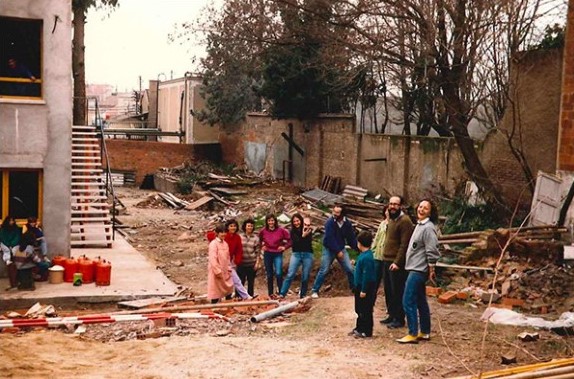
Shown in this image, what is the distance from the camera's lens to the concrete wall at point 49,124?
636 inches

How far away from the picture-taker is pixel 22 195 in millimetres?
16531

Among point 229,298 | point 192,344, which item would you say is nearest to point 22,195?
point 229,298

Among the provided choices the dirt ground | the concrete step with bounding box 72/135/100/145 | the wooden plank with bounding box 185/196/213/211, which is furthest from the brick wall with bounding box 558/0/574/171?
the wooden plank with bounding box 185/196/213/211

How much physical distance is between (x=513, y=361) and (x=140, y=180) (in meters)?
36.9

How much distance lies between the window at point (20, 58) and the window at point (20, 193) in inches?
66.8

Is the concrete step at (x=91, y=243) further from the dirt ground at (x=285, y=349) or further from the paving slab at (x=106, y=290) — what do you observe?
the dirt ground at (x=285, y=349)

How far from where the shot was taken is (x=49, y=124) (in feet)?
54.3

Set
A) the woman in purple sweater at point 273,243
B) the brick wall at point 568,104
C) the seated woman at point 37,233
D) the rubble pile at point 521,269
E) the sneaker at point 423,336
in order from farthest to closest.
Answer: the seated woman at point 37,233 < the brick wall at point 568,104 < the woman in purple sweater at point 273,243 < the rubble pile at point 521,269 < the sneaker at point 423,336

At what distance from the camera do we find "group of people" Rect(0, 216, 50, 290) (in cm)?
1511

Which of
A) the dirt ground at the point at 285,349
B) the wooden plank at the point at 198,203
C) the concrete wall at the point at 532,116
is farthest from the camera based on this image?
the wooden plank at the point at 198,203

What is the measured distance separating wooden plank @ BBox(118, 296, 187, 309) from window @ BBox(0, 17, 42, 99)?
5.19m

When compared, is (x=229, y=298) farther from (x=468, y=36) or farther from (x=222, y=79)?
(x=222, y=79)

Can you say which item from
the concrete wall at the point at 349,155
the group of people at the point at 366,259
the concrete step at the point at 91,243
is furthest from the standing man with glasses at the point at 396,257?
the concrete wall at the point at 349,155

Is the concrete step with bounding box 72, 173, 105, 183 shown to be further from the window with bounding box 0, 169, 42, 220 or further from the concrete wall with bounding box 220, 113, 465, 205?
the concrete wall with bounding box 220, 113, 465, 205
